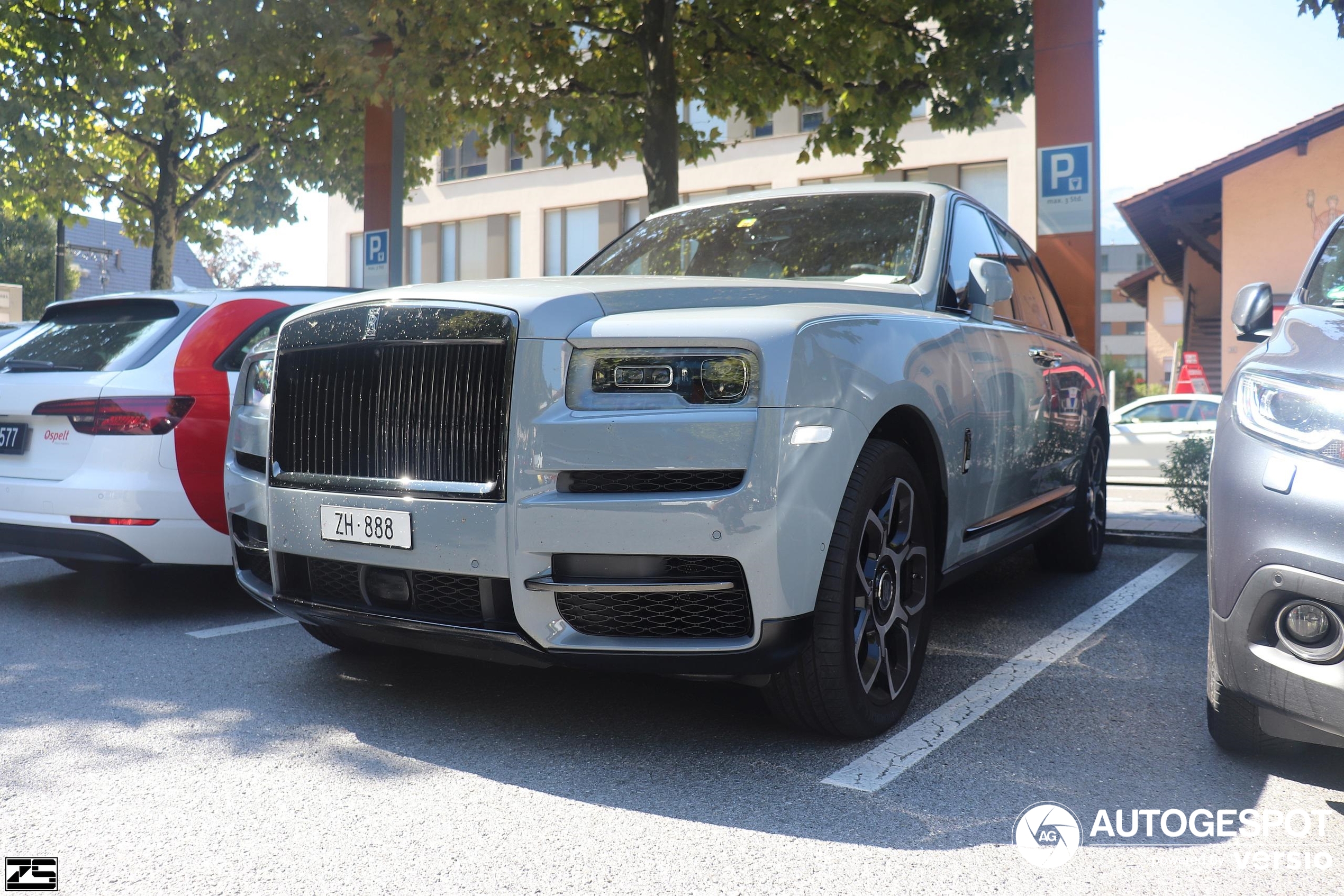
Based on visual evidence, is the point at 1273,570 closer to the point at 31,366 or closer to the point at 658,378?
Answer: the point at 658,378

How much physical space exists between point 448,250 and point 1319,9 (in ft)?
104

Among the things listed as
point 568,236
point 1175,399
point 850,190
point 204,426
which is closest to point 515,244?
point 568,236

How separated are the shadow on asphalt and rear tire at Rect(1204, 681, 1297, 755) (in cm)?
5

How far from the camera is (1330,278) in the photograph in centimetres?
375

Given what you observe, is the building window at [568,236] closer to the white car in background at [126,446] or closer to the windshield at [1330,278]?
the white car in background at [126,446]

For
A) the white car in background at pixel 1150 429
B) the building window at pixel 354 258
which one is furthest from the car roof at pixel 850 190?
the building window at pixel 354 258

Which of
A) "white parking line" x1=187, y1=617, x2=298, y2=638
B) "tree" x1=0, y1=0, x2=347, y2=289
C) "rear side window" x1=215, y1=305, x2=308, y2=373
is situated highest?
"tree" x1=0, y1=0, x2=347, y2=289

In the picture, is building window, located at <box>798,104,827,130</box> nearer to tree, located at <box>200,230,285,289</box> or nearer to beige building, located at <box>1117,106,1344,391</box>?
beige building, located at <box>1117,106,1344,391</box>

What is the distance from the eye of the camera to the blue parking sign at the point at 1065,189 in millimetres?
8398

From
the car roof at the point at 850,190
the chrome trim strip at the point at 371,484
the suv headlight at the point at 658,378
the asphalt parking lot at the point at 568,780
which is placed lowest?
the asphalt parking lot at the point at 568,780

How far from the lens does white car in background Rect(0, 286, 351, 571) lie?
16.0ft

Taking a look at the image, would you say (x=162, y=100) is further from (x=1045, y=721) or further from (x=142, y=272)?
(x=142, y=272)

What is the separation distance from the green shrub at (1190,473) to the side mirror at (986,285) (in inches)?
197

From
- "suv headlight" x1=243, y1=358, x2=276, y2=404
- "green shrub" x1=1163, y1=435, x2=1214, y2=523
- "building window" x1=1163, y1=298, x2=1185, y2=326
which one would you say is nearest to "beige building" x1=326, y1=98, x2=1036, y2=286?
"green shrub" x1=1163, y1=435, x2=1214, y2=523
